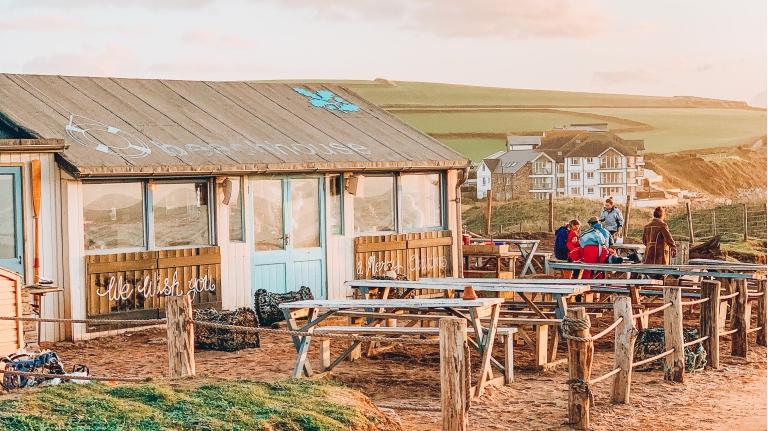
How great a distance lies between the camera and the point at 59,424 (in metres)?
8.06

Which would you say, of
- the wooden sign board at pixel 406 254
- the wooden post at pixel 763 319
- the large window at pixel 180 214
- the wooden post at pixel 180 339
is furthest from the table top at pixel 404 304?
the wooden sign board at pixel 406 254

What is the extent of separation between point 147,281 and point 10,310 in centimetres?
405

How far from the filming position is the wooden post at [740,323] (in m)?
15.2

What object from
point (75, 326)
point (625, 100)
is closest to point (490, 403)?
point (75, 326)

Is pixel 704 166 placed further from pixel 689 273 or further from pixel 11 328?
pixel 11 328

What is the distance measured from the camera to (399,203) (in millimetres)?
20250

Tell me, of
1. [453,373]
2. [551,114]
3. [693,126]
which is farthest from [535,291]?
[693,126]

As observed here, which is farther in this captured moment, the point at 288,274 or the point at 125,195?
the point at 288,274

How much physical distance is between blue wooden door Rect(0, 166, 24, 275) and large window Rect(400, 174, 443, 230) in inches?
255

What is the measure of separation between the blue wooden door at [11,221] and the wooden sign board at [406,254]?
5487 millimetres

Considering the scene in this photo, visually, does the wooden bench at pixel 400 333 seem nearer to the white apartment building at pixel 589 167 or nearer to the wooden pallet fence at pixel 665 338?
the wooden pallet fence at pixel 665 338

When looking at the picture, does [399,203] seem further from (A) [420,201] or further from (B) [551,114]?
(B) [551,114]

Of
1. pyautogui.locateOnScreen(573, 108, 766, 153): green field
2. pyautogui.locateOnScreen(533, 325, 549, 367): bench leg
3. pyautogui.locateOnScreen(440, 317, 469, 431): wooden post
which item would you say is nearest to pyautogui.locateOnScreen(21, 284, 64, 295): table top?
pyautogui.locateOnScreen(533, 325, 549, 367): bench leg

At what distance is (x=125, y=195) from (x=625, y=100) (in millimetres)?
68923
